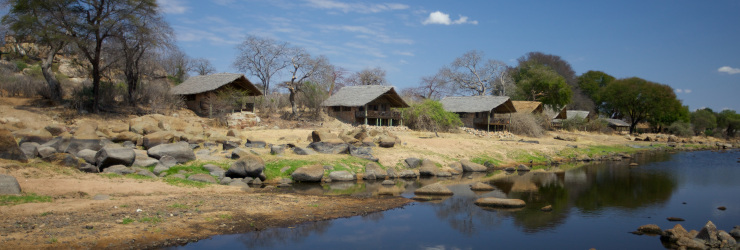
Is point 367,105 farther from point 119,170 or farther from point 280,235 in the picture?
point 280,235

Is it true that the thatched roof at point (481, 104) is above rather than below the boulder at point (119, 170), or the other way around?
above

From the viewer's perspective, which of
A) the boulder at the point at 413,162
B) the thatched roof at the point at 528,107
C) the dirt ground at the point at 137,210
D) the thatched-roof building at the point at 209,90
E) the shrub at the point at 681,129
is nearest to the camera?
the dirt ground at the point at 137,210

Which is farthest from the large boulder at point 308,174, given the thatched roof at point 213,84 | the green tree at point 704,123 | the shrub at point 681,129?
the green tree at point 704,123

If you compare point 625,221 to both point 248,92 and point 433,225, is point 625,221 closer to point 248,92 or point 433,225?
point 433,225

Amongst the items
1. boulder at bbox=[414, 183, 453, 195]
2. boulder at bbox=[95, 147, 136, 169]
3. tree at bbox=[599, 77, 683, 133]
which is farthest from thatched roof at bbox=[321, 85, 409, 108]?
tree at bbox=[599, 77, 683, 133]

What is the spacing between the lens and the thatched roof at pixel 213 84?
117 feet

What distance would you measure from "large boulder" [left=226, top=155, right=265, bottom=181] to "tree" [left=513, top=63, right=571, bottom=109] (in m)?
45.7

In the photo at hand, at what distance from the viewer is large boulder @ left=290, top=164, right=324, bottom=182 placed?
16797 millimetres

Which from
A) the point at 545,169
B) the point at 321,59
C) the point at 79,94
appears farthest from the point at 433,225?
the point at 321,59

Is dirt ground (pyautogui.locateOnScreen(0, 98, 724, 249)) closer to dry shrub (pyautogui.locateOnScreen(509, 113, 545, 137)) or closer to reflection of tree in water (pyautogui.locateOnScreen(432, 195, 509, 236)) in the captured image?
reflection of tree in water (pyautogui.locateOnScreen(432, 195, 509, 236))

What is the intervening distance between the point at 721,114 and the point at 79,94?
81.8 meters

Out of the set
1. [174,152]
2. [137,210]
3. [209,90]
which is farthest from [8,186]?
[209,90]

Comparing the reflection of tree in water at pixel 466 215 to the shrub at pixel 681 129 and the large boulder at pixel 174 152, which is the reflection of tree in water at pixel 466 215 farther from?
the shrub at pixel 681 129

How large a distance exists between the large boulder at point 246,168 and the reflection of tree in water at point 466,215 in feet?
21.0
